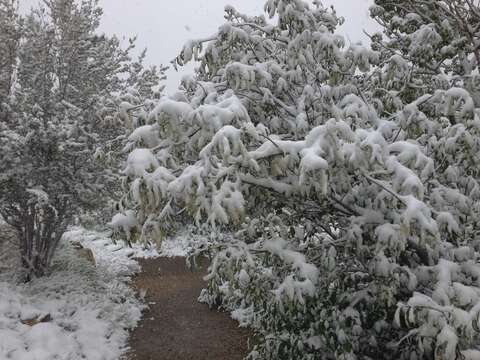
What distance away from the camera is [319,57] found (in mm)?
3859

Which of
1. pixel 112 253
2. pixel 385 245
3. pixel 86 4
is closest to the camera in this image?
pixel 385 245

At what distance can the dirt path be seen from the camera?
21.6 ft

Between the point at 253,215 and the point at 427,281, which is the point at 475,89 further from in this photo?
the point at 253,215

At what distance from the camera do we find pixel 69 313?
23.3 ft

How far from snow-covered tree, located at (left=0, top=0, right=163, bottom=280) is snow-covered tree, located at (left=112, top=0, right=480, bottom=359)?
411 cm

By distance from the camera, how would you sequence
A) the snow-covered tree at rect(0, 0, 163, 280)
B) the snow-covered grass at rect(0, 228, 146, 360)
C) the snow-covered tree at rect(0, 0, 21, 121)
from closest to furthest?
1. the snow-covered grass at rect(0, 228, 146, 360)
2. the snow-covered tree at rect(0, 0, 163, 280)
3. the snow-covered tree at rect(0, 0, 21, 121)

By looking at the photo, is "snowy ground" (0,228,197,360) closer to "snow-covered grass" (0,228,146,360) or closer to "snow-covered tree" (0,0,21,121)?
"snow-covered grass" (0,228,146,360)

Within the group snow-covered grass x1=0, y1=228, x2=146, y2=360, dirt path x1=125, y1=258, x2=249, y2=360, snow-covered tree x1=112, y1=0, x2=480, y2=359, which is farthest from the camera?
dirt path x1=125, y1=258, x2=249, y2=360

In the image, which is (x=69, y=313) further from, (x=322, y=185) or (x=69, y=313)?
(x=322, y=185)

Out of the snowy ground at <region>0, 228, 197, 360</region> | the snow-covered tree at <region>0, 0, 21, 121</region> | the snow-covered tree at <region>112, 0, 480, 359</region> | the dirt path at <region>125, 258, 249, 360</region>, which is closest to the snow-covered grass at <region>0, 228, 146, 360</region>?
the snowy ground at <region>0, 228, 197, 360</region>

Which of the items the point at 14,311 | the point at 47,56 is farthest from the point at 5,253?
the point at 47,56

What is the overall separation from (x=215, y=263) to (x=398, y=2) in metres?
5.20

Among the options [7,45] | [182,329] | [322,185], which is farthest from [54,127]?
[322,185]

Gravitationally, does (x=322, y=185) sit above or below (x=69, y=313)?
above
